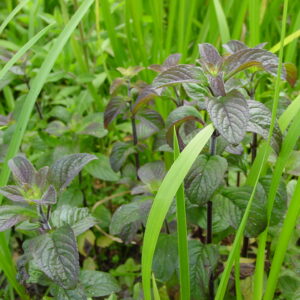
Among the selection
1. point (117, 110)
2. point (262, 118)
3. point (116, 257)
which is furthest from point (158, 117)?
point (116, 257)

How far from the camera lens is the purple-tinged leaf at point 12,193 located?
764 mm

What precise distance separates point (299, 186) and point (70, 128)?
0.73 m

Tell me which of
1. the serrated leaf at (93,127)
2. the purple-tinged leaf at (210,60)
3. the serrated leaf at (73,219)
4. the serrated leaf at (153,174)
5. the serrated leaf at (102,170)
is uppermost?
the purple-tinged leaf at (210,60)

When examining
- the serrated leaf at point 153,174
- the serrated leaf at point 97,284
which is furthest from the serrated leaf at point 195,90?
the serrated leaf at point 97,284

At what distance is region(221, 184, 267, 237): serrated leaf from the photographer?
84cm

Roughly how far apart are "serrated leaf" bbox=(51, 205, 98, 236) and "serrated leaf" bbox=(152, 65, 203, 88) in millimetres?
320

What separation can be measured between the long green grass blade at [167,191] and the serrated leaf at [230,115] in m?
0.03

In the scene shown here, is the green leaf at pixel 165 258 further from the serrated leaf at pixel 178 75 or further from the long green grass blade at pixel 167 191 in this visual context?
the serrated leaf at pixel 178 75

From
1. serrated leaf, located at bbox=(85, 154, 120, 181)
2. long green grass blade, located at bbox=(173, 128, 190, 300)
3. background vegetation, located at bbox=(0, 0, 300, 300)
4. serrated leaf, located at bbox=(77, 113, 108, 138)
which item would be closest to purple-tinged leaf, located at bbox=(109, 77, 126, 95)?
background vegetation, located at bbox=(0, 0, 300, 300)

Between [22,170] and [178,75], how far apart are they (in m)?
0.36

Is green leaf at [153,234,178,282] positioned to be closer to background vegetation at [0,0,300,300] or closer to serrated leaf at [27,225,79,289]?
background vegetation at [0,0,300,300]

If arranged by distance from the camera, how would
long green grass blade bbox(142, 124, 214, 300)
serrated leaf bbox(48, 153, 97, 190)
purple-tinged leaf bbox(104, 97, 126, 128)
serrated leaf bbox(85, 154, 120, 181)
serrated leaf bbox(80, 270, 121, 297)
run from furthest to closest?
serrated leaf bbox(85, 154, 120, 181), purple-tinged leaf bbox(104, 97, 126, 128), serrated leaf bbox(80, 270, 121, 297), serrated leaf bbox(48, 153, 97, 190), long green grass blade bbox(142, 124, 214, 300)

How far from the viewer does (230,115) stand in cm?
73

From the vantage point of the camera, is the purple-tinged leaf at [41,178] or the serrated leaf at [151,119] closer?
the purple-tinged leaf at [41,178]
